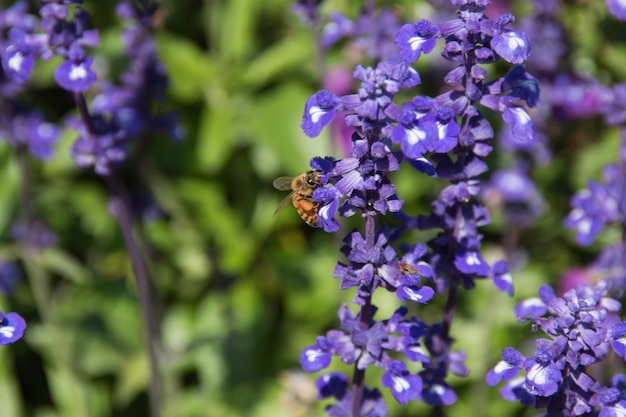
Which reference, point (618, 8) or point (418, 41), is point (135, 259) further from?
Result: point (618, 8)

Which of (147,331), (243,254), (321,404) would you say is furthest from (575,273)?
(147,331)

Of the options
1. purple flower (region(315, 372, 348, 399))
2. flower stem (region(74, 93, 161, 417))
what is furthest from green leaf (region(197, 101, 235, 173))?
purple flower (region(315, 372, 348, 399))

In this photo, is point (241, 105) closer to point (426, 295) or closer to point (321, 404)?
point (321, 404)

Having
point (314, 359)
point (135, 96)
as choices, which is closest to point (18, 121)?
point (135, 96)

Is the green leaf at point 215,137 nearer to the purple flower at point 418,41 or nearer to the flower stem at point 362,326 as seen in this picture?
the flower stem at point 362,326

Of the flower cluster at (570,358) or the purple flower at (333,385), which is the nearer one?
the flower cluster at (570,358)

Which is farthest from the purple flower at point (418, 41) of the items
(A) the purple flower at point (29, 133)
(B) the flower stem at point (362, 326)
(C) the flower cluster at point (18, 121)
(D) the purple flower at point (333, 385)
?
(A) the purple flower at point (29, 133)
